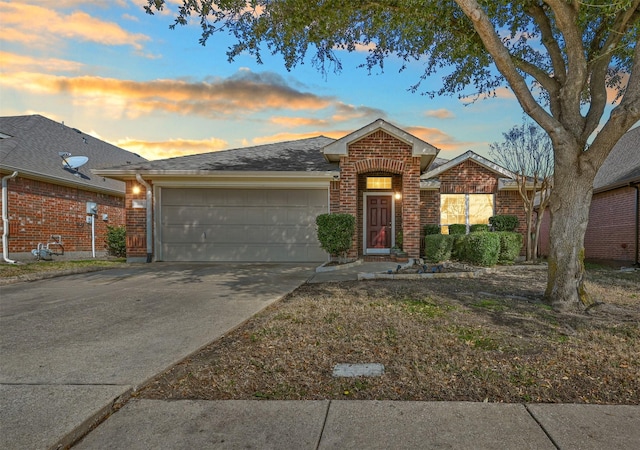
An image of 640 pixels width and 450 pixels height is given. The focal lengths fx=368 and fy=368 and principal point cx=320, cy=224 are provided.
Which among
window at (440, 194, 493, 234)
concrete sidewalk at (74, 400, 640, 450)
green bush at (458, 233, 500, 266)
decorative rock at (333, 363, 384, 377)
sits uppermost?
window at (440, 194, 493, 234)

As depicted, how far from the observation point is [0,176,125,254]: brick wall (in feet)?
39.7

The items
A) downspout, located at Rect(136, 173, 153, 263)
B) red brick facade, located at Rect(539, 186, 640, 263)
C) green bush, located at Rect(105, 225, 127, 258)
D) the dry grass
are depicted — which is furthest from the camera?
green bush, located at Rect(105, 225, 127, 258)

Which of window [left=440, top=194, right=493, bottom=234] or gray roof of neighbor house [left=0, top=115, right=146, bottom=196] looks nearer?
gray roof of neighbor house [left=0, top=115, right=146, bottom=196]

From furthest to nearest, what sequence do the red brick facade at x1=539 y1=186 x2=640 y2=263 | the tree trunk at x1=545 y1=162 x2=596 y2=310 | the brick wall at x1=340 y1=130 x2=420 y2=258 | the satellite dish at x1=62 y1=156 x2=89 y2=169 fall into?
1. the satellite dish at x1=62 y1=156 x2=89 y2=169
2. the red brick facade at x1=539 y1=186 x2=640 y2=263
3. the brick wall at x1=340 y1=130 x2=420 y2=258
4. the tree trunk at x1=545 y1=162 x2=596 y2=310

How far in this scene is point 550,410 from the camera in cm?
247

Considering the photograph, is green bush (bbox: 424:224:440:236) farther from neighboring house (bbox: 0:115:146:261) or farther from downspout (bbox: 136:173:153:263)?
neighboring house (bbox: 0:115:146:261)

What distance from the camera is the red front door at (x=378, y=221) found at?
12656 mm

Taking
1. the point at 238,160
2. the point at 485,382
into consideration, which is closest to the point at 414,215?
the point at 238,160

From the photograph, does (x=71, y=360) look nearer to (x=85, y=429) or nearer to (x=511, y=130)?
(x=85, y=429)

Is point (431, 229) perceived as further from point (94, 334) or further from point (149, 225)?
point (94, 334)

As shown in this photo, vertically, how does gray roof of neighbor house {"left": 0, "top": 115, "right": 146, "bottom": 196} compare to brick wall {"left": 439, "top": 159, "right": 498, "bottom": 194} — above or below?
above

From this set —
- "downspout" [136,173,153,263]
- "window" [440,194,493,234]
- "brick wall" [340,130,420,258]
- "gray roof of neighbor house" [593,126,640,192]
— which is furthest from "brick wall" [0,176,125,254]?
"gray roof of neighbor house" [593,126,640,192]

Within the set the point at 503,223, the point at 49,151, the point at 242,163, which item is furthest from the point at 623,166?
the point at 49,151

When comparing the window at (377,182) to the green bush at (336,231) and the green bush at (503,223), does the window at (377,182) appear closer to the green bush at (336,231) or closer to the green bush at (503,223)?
the green bush at (336,231)
